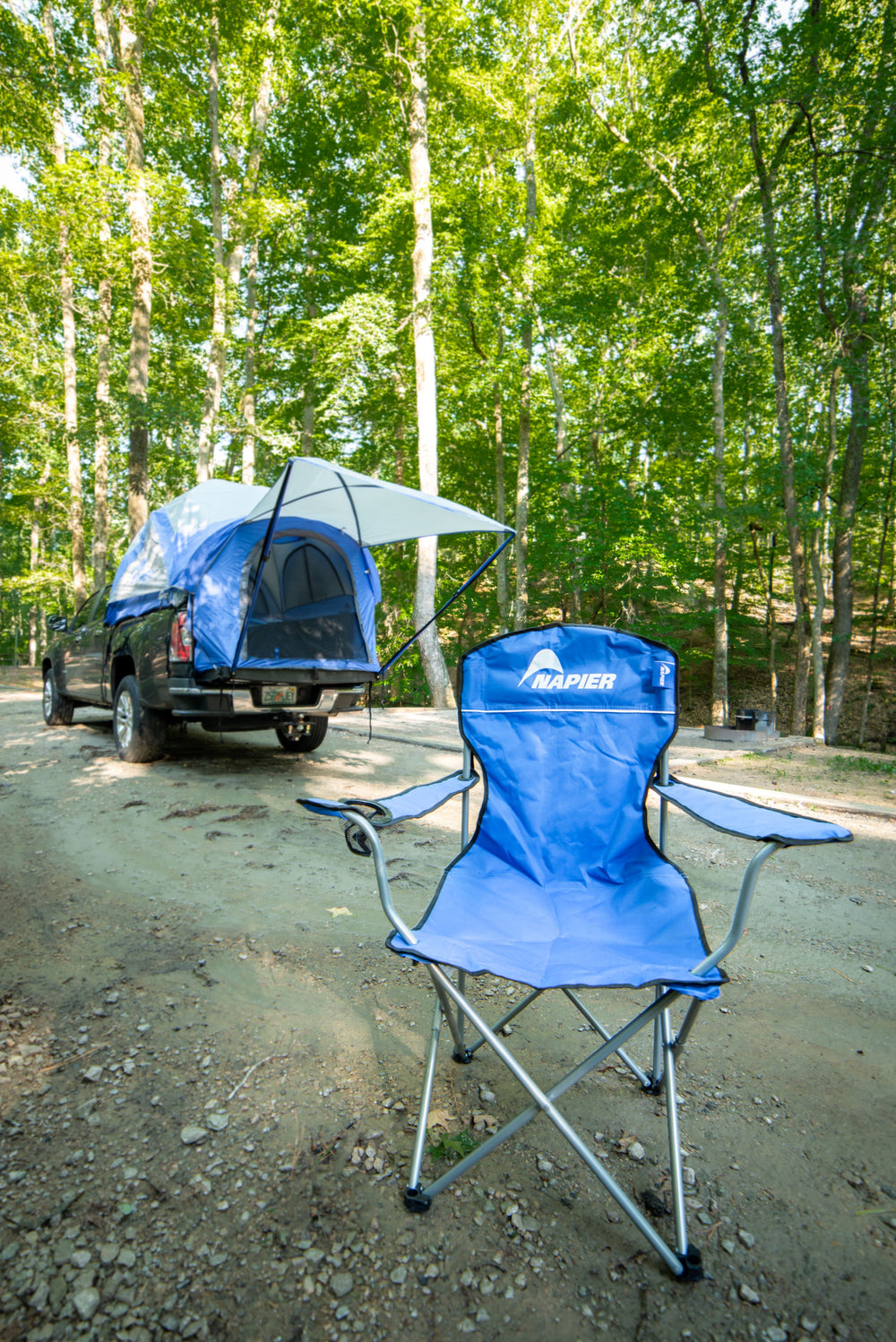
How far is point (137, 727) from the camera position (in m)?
5.39

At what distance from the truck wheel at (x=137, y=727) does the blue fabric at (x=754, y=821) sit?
176 inches

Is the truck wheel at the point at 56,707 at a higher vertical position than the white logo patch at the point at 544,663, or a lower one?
lower

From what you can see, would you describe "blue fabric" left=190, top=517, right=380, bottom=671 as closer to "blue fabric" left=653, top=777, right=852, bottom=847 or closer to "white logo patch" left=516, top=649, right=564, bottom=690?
"white logo patch" left=516, top=649, right=564, bottom=690

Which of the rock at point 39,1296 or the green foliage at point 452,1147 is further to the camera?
the green foliage at point 452,1147

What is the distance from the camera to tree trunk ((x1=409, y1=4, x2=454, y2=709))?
1086cm

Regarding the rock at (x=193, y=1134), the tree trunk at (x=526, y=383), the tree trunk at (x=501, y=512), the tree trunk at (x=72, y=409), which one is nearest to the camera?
the rock at (x=193, y=1134)

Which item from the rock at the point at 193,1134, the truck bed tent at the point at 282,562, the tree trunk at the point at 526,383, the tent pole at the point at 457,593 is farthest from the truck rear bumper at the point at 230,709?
the tree trunk at the point at 526,383

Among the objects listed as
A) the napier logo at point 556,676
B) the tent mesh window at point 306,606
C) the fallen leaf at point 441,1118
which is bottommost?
the fallen leaf at point 441,1118

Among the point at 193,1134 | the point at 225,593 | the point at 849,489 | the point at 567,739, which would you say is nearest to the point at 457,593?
the point at 225,593

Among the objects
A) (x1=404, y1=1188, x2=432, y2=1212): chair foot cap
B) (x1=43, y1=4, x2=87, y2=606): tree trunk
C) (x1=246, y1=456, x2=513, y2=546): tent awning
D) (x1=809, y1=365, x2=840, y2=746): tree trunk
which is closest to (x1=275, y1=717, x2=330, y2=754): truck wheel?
(x1=246, y1=456, x2=513, y2=546): tent awning

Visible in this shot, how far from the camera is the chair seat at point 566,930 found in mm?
1460

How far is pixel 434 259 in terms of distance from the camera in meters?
13.4

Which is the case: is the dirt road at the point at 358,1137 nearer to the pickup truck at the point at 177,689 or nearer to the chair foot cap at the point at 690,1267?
the chair foot cap at the point at 690,1267

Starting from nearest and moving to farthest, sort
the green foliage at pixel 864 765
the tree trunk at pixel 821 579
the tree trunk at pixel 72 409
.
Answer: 1. the green foliage at pixel 864 765
2. the tree trunk at pixel 821 579
3. the tree trunk at pixel 72 409
